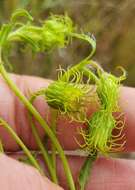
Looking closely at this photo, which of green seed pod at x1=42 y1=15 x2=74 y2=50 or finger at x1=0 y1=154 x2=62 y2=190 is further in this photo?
green seed pod at x1=42 y1=15 x2=74 y2=50

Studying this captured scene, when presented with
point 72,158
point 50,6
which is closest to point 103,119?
point 72,158

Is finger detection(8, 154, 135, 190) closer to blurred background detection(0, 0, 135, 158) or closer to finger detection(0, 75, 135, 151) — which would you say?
finger detection(0, 75, 135, 151)

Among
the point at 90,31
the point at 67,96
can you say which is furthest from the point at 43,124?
the point at 90,31

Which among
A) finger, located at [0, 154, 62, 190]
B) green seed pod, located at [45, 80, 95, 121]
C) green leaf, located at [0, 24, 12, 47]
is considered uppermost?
green leaf, located at [0, 24, 12, 47]

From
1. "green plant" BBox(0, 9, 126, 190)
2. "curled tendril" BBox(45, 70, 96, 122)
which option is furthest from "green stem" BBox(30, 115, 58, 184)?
"curled tendril" BBox(45, 70, 96, 122)

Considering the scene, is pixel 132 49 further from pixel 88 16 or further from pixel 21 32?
pixel 21 32

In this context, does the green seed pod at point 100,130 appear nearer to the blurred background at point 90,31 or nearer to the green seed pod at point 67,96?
the green seed pod at point 67,96

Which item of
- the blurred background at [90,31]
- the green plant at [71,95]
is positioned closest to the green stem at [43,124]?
the green plant at [71,95]
